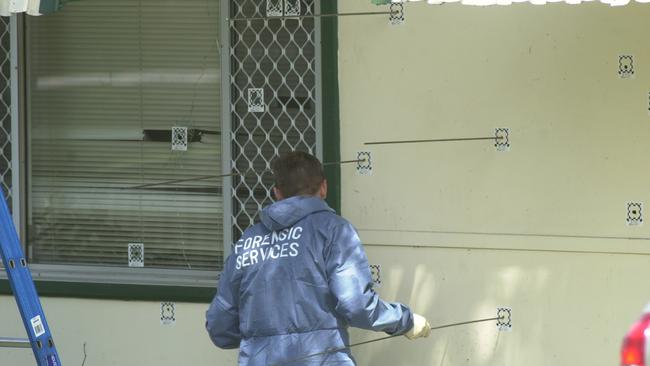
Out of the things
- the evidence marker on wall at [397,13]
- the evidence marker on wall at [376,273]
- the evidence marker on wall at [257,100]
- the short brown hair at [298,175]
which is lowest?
the evidence marker on wall at [376,273]

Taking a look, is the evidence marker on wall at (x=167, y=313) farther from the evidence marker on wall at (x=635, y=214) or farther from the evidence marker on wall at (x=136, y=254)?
the evidence marker on wall at (x=635, y=214)

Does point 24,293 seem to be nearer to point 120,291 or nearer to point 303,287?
point 120,291

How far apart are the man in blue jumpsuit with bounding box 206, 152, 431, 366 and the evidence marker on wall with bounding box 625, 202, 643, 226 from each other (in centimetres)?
131

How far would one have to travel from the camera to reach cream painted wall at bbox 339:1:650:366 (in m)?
5.45

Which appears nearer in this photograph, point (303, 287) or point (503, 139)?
point (303, 287)

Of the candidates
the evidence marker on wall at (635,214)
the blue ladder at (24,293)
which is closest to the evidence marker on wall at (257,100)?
the blue ladder at (24,293)

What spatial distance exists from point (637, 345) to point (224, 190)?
9.05ft

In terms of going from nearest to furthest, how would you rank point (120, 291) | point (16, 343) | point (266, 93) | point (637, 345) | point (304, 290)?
point (637, 345)
point (304, 290)
point (16, 343)
point (266, 93)
point (120, 291)

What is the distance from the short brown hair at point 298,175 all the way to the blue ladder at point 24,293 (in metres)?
1.15

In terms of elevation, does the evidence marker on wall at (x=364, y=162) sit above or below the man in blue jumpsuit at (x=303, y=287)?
above

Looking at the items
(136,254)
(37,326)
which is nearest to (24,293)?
(37,326)

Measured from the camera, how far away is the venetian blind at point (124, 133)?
6.09m

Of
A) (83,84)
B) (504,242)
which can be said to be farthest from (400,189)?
(83,84)

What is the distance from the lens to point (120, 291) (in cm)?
605
